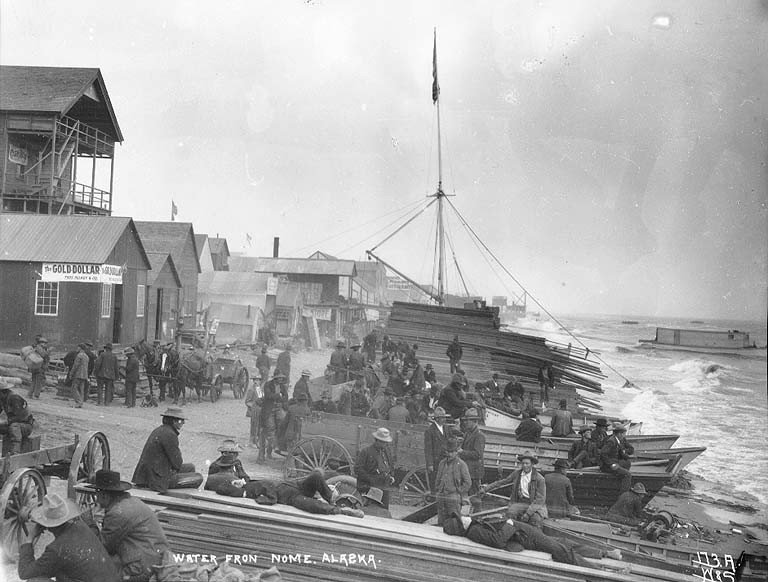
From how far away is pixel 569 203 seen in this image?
971 centimetres

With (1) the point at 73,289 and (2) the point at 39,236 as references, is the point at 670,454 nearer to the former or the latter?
(1) the point at 73,289

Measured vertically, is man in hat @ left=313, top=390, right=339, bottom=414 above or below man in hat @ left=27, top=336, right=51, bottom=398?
below

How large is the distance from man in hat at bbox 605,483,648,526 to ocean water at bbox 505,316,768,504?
1370mm

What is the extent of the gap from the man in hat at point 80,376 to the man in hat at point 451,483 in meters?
5.64

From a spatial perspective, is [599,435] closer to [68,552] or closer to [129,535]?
[129,535]

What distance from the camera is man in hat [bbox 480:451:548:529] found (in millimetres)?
6730

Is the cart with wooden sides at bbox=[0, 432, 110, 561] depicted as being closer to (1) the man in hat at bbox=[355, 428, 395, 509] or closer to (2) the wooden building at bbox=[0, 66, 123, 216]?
(1) the man in hat at bbox=[355, 428, 395, 509]

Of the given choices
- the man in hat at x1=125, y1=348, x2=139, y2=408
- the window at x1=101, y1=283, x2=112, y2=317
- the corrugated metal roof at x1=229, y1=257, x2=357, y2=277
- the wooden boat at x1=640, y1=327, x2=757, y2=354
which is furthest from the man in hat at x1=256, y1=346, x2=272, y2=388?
the wooden boat at x1=640, y1=327, x2=757, y2=354

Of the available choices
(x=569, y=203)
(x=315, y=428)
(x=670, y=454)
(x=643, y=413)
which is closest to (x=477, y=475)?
(x=315, y=428)

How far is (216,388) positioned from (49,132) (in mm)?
5648

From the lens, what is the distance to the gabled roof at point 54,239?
8555mm

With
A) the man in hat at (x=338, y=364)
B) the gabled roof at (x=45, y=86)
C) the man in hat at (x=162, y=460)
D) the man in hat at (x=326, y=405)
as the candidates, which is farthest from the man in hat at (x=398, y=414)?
the gabled roof at (x=45, y=86)

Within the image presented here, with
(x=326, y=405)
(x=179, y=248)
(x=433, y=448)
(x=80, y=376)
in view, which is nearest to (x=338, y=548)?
(x=433, y=448)

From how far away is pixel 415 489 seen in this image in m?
8.66
